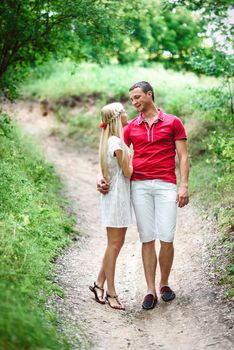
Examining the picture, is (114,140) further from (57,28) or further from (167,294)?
(57,28)

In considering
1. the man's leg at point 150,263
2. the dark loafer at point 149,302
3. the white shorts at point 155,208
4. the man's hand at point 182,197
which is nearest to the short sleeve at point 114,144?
the white shorts at point 155,208

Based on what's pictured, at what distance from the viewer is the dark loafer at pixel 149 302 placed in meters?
5.81

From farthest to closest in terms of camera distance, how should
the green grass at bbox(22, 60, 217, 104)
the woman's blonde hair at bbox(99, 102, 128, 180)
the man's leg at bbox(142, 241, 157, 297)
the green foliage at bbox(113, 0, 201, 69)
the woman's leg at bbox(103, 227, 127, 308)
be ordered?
the green foliage at bbox(113, 0, 201, 69) < the green grass at bbox(22, 60, 217, 104) < the man's leg at bbox(142, 241, 157, 297) < the woman's leg at bbox(103, 227, 127, 308) < the woman's blonde hair at bbox(99, 102, 128, 180)

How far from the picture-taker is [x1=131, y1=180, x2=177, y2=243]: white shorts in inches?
227

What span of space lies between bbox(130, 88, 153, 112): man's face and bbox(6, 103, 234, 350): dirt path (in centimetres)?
232

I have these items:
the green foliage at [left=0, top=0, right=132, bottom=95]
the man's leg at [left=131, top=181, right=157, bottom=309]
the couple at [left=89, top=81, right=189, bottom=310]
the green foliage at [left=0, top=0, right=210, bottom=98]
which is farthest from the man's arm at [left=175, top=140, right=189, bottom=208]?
the green foliage at [left=0, top=0, right=132, bottom=95]

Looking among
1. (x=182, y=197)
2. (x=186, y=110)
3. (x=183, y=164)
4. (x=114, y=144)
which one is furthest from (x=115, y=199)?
(x=186, y=110)

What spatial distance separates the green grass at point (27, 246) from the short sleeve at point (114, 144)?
1320mm

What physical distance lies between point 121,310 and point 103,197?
1.32 metres

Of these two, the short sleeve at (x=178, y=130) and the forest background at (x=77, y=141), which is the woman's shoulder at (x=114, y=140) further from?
the forest background at (x=77, y=141)

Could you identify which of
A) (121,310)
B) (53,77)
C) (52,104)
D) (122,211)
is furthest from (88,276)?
(53,77)

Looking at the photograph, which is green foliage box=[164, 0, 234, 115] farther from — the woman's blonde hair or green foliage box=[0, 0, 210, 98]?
the woman's blonde hair

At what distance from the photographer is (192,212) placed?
951 cm

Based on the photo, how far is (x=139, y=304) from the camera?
20.0ft
